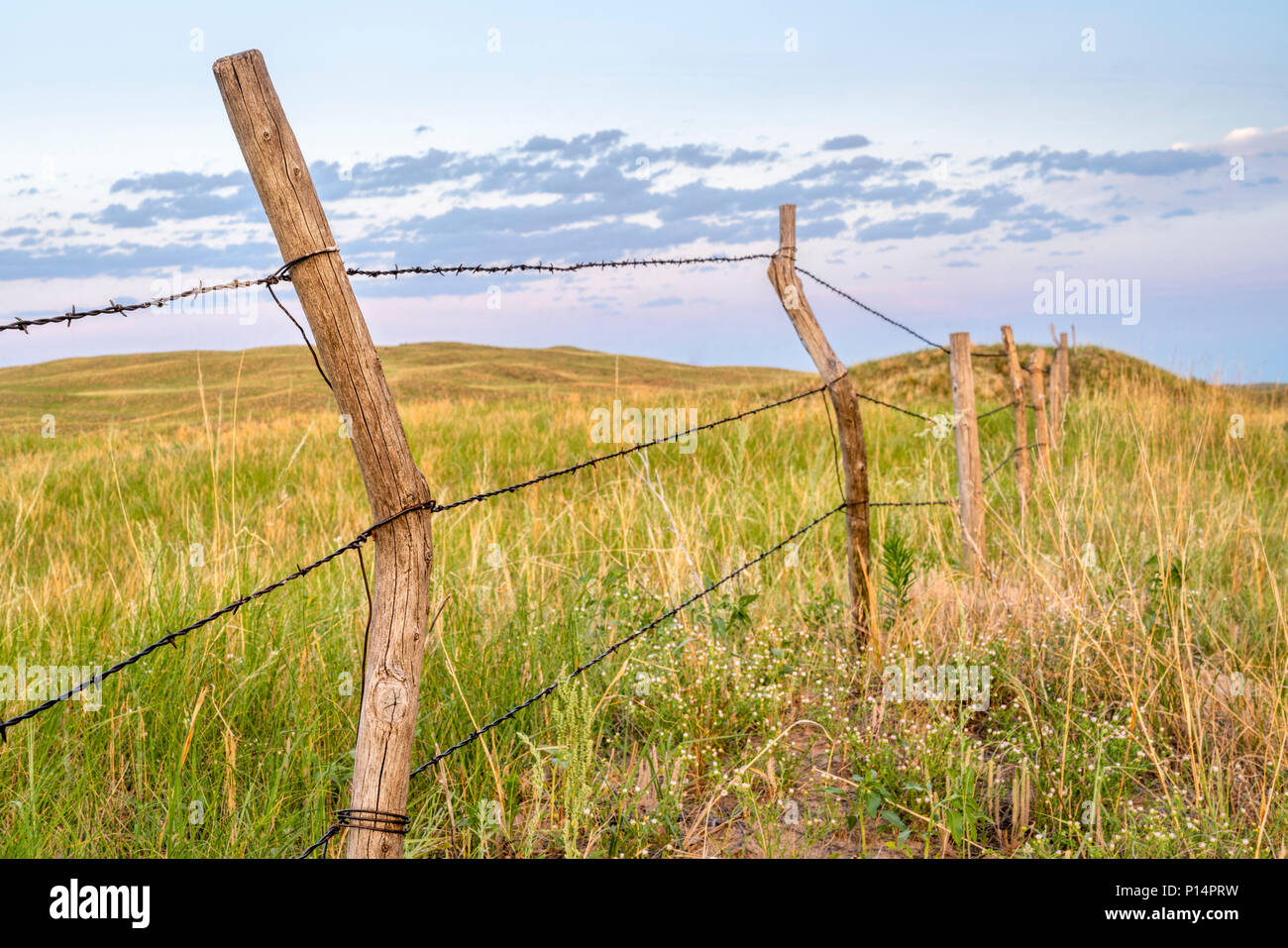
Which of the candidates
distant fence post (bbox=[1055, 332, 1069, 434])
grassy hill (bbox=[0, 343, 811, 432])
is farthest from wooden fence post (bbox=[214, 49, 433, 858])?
grassy hill (bbox=[0, 343, 811, 432])

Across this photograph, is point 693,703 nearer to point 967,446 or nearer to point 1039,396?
point 967,446

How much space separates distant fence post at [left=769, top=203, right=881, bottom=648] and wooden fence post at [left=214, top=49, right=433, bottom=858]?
2.52 meters

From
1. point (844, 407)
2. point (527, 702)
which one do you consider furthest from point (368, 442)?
point (844, 407)

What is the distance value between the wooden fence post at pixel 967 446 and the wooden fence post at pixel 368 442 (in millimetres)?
3476

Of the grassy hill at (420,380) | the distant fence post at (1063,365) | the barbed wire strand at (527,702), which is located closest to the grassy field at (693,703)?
the barbed wire strand at (527,702)

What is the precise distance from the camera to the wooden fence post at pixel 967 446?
4.72 metres

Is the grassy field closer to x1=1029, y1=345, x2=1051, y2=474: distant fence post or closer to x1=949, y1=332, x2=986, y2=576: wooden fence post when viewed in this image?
x1=949, y1=332, x2=986, y2=576: wooden fence post

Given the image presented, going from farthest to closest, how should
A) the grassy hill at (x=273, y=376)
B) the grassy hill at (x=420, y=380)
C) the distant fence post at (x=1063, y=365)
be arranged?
the grassy hill at (x=273, y=376), the grassy hill at (x=420, y=380), the distant fence post at (x=1063, y=365)

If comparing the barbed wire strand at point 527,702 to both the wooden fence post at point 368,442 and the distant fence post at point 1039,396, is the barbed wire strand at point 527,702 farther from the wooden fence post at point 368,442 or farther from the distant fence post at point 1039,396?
the distant fence post at point 1039,396

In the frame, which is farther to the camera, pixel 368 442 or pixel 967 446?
pixel 967 446

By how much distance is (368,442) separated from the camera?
76.2 inches

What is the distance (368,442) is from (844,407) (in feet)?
8.62

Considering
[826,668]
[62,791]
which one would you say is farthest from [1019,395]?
[62,791]
